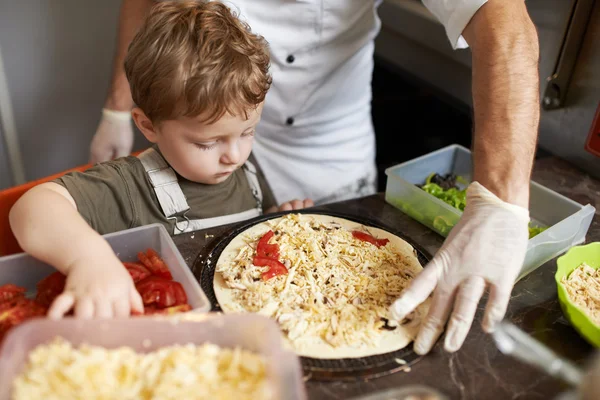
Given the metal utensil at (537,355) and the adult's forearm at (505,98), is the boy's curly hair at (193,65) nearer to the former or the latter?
the adult's forearm at (505,98)

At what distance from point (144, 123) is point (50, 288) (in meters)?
0.46

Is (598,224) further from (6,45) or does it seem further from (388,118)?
(6,45)

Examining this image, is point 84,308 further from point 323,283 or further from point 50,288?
point 323,283

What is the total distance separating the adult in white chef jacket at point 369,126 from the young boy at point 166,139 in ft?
1.30

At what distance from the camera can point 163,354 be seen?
2.69ft

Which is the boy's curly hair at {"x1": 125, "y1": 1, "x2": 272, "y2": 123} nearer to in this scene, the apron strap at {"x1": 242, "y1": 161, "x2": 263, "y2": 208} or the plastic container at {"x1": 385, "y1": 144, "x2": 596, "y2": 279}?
the apron strap at {"x1": 242, "y1": 161, "x2": 263, "y2": 208}

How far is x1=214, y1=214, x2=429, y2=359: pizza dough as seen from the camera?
3.32 feet

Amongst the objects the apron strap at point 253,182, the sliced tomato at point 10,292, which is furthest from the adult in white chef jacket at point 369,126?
the sliced tomato at point 10,292

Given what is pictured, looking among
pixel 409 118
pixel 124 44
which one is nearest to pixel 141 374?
pixel 124 44

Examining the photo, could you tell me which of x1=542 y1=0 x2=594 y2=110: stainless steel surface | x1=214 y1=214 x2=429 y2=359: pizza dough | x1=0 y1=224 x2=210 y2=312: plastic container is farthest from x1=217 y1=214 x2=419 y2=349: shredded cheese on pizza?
x1=542 y1=0 x2=594 y2=110: stainless steel surface

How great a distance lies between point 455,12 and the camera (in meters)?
1.36

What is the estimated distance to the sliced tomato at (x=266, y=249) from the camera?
1.21 metres

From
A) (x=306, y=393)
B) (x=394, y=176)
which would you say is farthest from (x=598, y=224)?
(x=306, y=393)

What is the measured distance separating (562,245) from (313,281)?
66 cm
